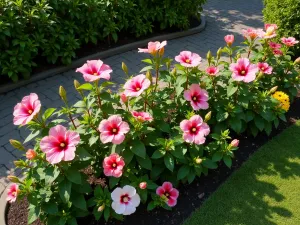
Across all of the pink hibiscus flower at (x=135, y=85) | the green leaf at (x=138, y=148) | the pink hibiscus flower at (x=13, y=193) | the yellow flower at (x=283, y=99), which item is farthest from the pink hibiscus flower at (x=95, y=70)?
the yellow flower at (x=283, y=99)

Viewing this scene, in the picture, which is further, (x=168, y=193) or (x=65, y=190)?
(x=168, y=193)

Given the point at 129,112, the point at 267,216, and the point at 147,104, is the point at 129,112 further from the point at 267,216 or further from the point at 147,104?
the point at 267,216

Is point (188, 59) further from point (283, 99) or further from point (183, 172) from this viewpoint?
point (283, 99)

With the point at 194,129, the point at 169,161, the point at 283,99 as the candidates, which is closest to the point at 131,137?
the point at 169,161

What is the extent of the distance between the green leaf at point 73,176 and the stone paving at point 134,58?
1238 millimetres

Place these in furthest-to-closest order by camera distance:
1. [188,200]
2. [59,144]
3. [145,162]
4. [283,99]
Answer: [283,99] < [188,200] < [145,162] < [59,144]

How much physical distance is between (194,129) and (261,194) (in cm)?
110

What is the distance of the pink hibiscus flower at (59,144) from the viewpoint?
204 centimetres

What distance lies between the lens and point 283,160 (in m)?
3.41

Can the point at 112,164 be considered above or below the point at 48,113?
below

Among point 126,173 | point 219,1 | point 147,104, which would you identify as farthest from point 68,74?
point 219,1

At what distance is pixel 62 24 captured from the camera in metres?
4.84

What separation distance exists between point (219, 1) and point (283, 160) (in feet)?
22.4

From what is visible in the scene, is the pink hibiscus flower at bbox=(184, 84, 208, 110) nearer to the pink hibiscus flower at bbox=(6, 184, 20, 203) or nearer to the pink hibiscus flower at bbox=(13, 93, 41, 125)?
the pink hibiscus flower at bbox=(13, 93, 41, 125)
